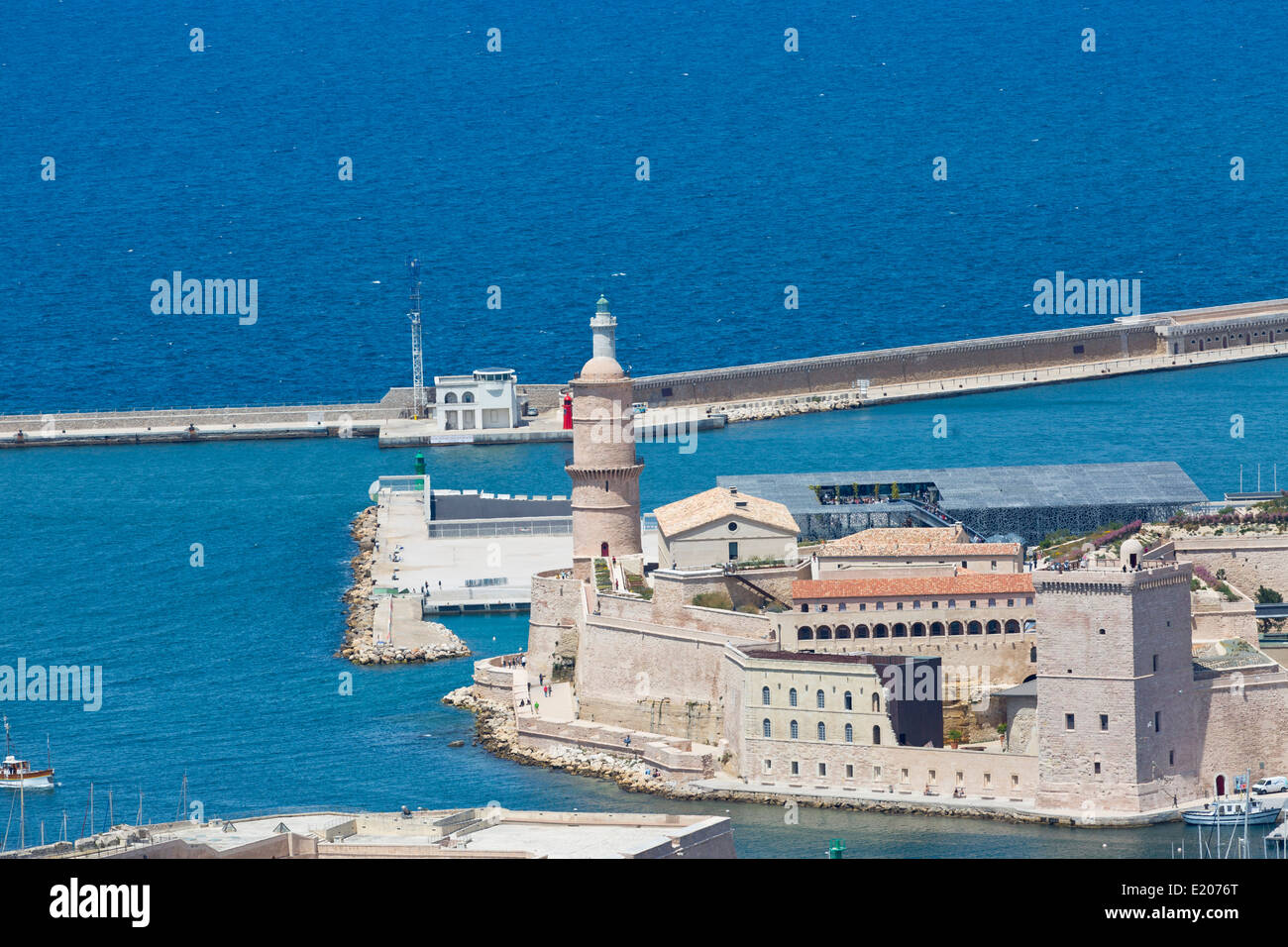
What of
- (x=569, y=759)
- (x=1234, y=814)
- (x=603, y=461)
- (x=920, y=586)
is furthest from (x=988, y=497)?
(x=1234, y=814)

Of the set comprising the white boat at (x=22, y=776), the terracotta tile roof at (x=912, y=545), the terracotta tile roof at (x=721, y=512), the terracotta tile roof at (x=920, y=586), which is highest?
the terracotta tile roof at (x=721, y=512)

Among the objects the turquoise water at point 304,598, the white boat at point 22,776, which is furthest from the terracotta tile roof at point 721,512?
the white boat at point 22,776

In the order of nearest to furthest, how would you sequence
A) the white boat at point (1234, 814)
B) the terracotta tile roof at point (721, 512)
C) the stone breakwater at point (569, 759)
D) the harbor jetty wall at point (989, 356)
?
the white boat at point (1234, 814) → the stone breakwater at point (569, 759) → the terracotta tile roof at point (721, 512) → the harbor jetty wall at point (989, 356)

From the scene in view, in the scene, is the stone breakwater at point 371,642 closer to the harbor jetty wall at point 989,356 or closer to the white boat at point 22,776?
the white boat at point 22,776

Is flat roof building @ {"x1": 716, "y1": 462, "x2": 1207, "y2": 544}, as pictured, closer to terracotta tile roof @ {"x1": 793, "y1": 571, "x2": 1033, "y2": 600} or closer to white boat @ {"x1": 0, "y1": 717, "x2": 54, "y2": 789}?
terracotta tile roof @ {"x1": 793, "y1": 571, "x2": 1033, "y2": 600}
